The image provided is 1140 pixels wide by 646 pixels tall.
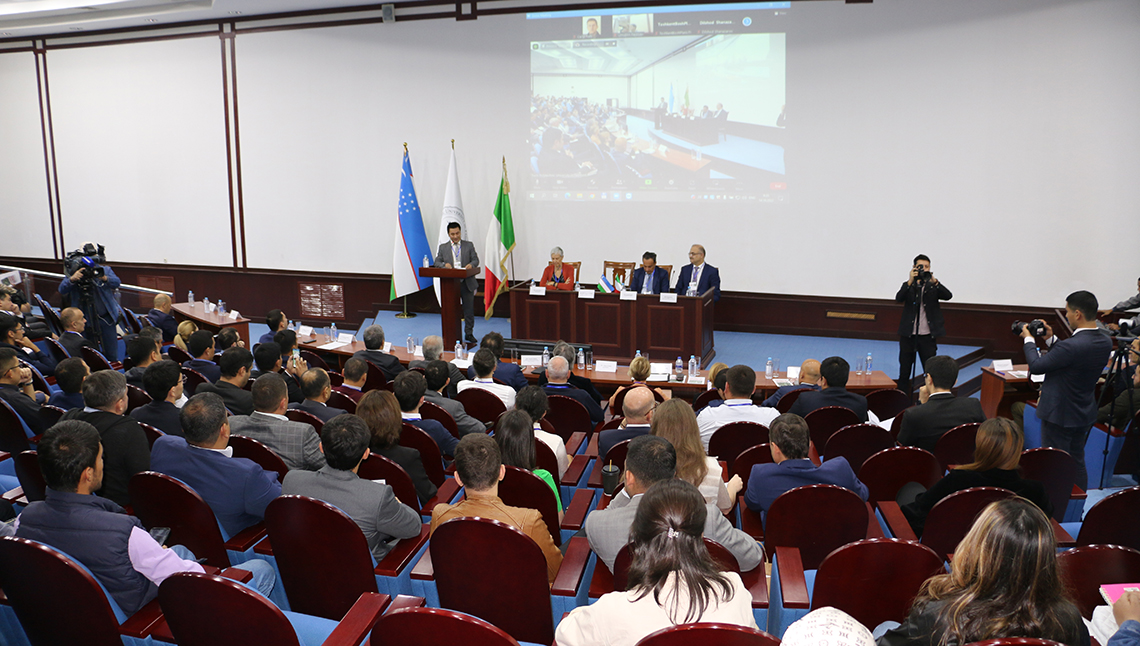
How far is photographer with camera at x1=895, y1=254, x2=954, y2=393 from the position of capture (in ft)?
22.5

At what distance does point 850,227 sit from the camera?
29.6 feet

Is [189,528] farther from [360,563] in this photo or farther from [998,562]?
→ [998,562]

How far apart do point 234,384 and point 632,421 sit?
2441 mm

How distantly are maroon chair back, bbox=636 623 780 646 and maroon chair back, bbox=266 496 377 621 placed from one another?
1192 mm

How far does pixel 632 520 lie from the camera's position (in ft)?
8.10

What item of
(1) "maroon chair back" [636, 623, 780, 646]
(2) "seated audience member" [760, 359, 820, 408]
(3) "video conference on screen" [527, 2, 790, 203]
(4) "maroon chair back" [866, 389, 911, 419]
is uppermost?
(3) "video conference on screen" [527, 2, 790, 203]

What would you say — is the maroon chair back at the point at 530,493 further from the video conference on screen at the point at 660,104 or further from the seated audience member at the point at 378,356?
the video conference on screen at the point at 660,104

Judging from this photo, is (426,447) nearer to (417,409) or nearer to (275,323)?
(417,409)

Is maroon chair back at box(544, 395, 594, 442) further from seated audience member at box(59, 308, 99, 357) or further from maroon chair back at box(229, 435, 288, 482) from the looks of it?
seated audience member at box(59, 308, 99, 357)

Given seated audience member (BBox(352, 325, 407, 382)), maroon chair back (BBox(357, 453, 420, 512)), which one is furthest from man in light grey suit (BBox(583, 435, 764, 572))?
seated audience member (BBox(352, 325, 407, 382))

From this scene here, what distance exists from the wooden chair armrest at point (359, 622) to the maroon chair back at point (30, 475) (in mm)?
1800

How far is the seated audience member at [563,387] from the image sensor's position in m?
4.94

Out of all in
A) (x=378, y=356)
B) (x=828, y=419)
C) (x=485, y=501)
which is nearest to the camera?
(x=485, y=501)

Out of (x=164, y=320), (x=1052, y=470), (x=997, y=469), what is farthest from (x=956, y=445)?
(x=164, y=320)
